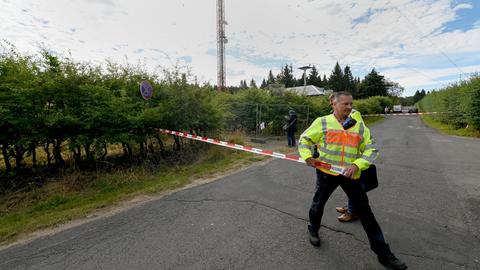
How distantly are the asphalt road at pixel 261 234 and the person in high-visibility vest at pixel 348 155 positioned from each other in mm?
325

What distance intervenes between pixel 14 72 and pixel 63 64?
0.94 meters

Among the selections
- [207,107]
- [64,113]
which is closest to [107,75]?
[64,113]

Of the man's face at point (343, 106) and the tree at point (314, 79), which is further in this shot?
the tree at point (314, 79)

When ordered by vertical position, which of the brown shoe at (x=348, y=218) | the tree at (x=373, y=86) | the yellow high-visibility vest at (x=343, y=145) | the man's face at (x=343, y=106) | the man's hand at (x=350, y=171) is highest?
the tree at (x=373, y=86)

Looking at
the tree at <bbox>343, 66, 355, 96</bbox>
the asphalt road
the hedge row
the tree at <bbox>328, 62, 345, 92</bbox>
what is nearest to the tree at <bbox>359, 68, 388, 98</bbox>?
the tree at <bbox>343, 66, 355, 96</bbox>

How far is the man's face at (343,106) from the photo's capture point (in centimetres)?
253

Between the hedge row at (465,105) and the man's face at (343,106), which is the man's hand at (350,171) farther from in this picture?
the hedge row at (465,105)

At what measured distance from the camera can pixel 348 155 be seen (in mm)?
2490

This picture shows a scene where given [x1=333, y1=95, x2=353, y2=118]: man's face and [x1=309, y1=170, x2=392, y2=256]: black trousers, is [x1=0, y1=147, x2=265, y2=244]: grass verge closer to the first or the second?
[x1=309, y1=170, x2=392, y2=256]: black trousers

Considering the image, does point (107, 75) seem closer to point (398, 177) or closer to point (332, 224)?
point (332, 224)

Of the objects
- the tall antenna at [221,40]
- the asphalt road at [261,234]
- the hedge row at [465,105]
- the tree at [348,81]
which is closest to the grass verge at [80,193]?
the asphalt road at [261,234]

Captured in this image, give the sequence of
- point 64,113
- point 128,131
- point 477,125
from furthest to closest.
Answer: point 477,125
point 128,131
point 64,113

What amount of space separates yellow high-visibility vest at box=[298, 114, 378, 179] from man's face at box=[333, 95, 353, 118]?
0.09 m

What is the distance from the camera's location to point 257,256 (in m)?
2.69
